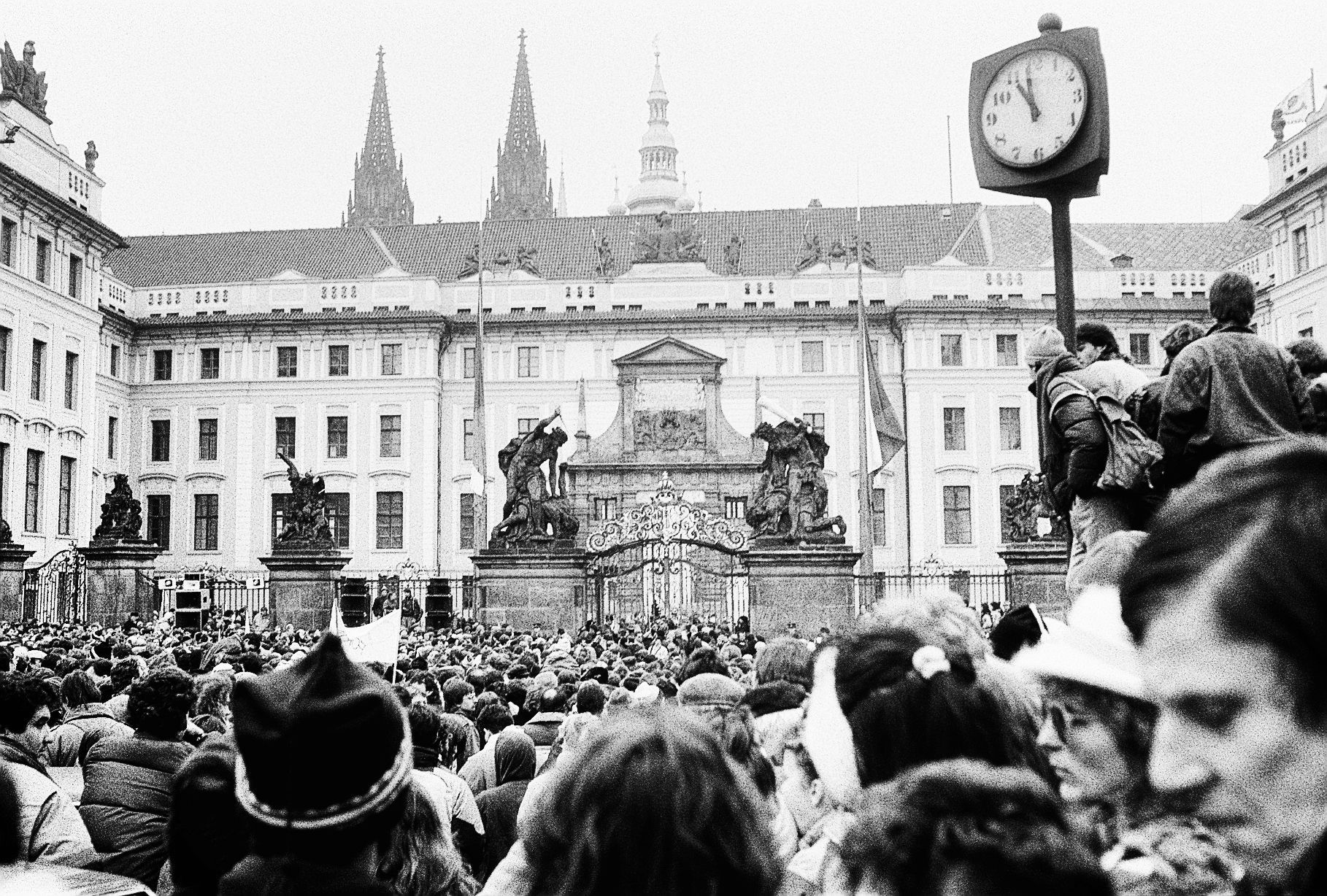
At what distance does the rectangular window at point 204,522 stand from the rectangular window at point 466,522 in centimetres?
1042

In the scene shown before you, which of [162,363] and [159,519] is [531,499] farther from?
[162,363]

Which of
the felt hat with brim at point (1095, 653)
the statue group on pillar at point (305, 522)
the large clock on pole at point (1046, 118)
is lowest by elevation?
the felt hat with brim at point (1095, 653)

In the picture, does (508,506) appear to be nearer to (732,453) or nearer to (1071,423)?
(1071,423)

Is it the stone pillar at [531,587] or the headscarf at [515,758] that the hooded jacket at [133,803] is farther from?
the stone pillar at [531,587]

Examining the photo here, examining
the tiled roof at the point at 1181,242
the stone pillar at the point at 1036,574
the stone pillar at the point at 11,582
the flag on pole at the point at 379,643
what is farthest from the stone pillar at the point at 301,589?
the tiled roof at the point at 1181,242

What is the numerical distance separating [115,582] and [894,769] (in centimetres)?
2964

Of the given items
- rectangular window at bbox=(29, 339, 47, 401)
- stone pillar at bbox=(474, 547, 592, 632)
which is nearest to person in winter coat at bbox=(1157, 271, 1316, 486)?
stone pillar at bbox=(474, 547, 592, 632)

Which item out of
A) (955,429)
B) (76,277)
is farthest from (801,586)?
(76,277)

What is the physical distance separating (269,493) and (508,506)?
1224 inches

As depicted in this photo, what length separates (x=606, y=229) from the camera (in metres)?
62.7

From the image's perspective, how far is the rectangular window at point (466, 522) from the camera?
54781 millimetres

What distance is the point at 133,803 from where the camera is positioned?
4.91 meters

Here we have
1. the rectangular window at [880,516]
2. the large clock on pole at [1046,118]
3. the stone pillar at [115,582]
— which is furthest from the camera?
the rectangular window at [880,516]

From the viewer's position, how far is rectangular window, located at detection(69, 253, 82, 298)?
46312 mm
